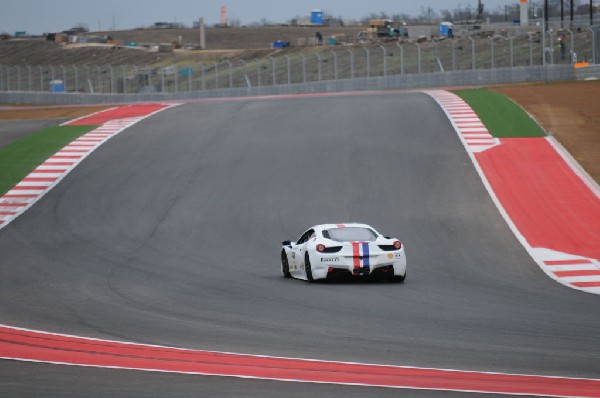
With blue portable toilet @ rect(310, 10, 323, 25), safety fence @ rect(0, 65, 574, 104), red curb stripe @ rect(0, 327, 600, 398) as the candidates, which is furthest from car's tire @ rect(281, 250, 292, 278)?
blue portable toilet @ rect(310, 10, 323, 25)

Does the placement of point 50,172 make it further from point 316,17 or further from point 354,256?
point 316,17

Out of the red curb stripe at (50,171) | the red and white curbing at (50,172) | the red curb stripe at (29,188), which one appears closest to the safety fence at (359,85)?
the red and white curbing at (50,172)

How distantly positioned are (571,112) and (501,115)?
2898mm

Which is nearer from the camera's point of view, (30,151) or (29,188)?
(29,188)

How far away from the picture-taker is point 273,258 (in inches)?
821

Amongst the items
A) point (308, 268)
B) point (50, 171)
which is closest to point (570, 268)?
point (308, 268)

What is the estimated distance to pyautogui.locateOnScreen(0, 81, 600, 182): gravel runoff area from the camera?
107ft

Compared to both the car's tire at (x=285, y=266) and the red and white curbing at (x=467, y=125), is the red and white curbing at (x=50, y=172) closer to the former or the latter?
the car's tire at (x=285, y=266)

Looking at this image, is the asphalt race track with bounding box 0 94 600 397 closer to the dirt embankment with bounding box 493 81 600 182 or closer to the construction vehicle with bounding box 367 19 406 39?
the dirt embankment with bounding box 493 81 600 182

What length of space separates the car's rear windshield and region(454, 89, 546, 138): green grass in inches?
705

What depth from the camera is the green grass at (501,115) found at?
35.6 m

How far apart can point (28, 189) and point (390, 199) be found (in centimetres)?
1055

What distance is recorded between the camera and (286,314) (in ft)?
44.1

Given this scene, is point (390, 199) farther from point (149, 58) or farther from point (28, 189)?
point (149, 58)
